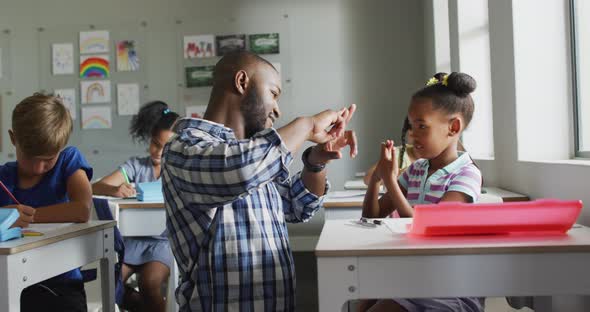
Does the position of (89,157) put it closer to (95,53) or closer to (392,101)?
(95,53)

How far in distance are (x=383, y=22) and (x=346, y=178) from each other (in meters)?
1.32

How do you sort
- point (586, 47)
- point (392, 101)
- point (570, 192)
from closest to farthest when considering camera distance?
point (570, 192) → point (586, 47) → point (392, 101)

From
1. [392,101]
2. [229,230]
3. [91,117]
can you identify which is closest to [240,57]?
[229,230]

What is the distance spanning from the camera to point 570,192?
1960 millimetres

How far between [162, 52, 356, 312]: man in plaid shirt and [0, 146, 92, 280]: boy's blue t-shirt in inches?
35.6

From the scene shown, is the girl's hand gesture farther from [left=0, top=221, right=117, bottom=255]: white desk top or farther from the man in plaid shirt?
[left=0, top=221, right=117, bottom=255]: white desk top

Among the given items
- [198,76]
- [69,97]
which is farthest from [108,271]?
[69,97]

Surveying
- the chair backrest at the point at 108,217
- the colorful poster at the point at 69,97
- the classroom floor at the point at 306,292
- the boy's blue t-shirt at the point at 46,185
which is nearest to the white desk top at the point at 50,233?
the boy's blue t-shirt at the point at 46,185

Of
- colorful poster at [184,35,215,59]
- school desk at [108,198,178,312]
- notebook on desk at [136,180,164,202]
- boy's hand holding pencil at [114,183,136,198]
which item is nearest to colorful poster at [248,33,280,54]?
colorful poster at [184,35,215,59]

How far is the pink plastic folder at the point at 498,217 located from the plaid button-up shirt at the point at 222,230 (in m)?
0.32

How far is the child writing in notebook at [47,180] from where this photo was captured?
195cm

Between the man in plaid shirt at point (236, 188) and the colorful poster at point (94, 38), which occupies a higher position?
the colorful poster at point (94, 38)

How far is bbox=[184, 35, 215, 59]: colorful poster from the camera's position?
527 cm

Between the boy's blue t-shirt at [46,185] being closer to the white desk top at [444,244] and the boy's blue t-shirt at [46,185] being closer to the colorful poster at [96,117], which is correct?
the white desk top at [444,244]
